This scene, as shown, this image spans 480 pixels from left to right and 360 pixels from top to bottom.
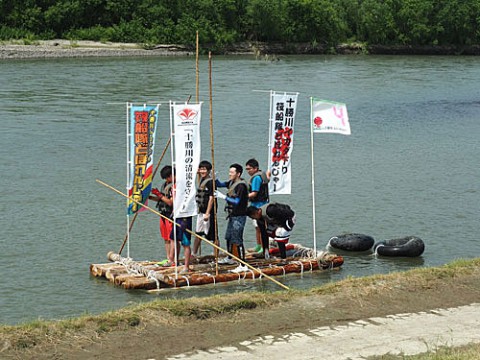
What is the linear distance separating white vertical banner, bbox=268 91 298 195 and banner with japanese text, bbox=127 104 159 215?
7.80ft

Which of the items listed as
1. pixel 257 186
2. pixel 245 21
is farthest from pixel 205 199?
pixel 245 21

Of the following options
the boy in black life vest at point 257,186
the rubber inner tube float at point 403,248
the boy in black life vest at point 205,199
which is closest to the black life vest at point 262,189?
A: the boy in black life vest at point 257,186

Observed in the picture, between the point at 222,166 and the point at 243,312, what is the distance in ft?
48.1

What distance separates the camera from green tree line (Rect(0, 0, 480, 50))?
74.3 metres

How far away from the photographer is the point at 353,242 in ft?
59.9

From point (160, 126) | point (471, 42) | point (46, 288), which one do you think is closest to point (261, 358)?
point (46, 288)

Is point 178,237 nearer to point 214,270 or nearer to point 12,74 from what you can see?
point 214,270

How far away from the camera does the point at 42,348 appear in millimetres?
10695

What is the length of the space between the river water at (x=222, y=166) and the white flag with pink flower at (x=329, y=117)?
107 inches

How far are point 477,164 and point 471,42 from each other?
61625mm

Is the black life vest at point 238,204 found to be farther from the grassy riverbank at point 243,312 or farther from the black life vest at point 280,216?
the grassy riverbank at point 243,312

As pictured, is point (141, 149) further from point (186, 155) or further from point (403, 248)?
point (403, 248)

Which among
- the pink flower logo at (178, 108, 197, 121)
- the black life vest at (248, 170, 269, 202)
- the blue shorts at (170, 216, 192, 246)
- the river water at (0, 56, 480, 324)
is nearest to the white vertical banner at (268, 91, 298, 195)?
the black life vest at (248, 170, 269, 202)

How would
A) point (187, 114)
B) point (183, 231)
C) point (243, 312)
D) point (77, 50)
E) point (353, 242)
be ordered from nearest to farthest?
point (243, 312) < point (187, 114) < point (183, 231) < point (353, 242) < point (77, 50)
